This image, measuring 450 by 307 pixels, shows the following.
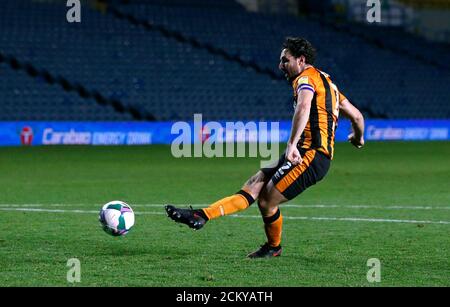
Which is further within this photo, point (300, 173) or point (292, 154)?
point (300, 173)

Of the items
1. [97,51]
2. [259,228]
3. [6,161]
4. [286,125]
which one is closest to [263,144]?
[286,125]

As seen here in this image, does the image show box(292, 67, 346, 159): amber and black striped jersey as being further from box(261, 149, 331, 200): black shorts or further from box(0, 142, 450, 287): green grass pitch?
box(0, 142, 450, 287): green grass pitch

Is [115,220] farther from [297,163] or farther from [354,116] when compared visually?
[354,116]

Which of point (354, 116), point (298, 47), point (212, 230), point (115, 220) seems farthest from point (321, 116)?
point (212, 230)

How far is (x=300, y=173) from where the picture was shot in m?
9.14

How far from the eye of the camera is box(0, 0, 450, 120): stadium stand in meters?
33.1

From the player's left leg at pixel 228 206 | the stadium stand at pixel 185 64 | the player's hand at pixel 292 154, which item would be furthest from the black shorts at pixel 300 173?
the stadium stand at pixel 185 64

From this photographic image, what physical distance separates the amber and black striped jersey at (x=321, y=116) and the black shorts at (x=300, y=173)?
0.08 m

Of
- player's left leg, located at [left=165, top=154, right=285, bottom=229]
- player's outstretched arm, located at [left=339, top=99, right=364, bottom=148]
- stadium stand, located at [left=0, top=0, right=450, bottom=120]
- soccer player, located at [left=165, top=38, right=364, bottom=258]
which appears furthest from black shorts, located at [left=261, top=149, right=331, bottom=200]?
stadium stand, located at [left=0, top=0, right=450, bottom=120]

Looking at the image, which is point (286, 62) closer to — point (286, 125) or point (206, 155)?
point (206, 155)

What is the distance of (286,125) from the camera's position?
33.3 metres

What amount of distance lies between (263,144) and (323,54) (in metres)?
9.73

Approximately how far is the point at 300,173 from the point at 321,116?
0.60 m

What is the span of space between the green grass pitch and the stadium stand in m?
11.0
